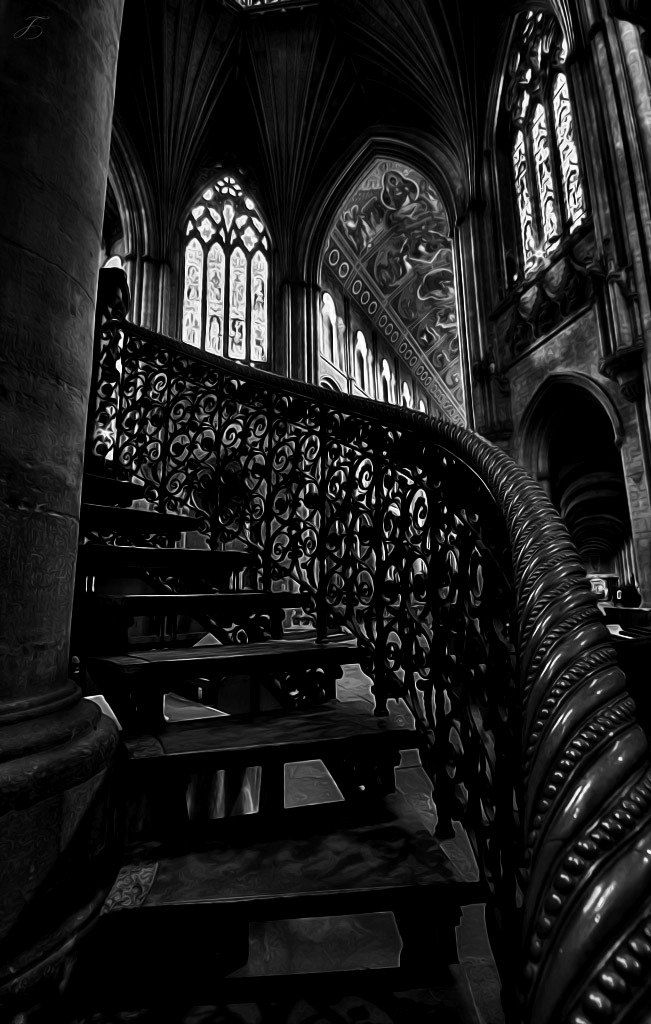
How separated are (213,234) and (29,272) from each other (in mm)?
12264

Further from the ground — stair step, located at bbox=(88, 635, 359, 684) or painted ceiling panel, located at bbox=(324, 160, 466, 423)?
painted ceiling panel, located at bbox=(324, 160, 466, 423)

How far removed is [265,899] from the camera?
1134mm

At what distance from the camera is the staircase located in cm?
114

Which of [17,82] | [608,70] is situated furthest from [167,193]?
[17,82]

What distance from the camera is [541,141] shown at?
27.6 ft

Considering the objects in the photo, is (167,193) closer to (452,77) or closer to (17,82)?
(452,77)

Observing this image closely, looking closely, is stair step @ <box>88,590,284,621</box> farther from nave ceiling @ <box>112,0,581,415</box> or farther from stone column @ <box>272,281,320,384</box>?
nave ceiling @ <box>112,0,581,415</box>

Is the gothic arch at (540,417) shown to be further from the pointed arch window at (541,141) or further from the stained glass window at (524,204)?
the stained glass window at (524,204)

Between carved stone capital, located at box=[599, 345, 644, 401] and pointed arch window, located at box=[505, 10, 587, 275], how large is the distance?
8.46ft

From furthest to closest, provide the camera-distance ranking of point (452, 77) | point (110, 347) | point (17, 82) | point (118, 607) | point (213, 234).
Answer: point (213, 234), point (452, 77), point (110, 347), point (118, 607), point (17, 82)

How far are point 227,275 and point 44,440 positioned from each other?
12.0 meters

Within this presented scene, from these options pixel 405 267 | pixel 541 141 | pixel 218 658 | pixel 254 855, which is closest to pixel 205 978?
pixel 254 855

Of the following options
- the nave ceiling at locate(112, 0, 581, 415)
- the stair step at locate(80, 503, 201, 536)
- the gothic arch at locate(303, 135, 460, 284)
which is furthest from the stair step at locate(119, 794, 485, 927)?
the gothic arch at locate(303, 135, 460, 284)

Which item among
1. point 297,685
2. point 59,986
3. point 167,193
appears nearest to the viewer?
point 59,986
